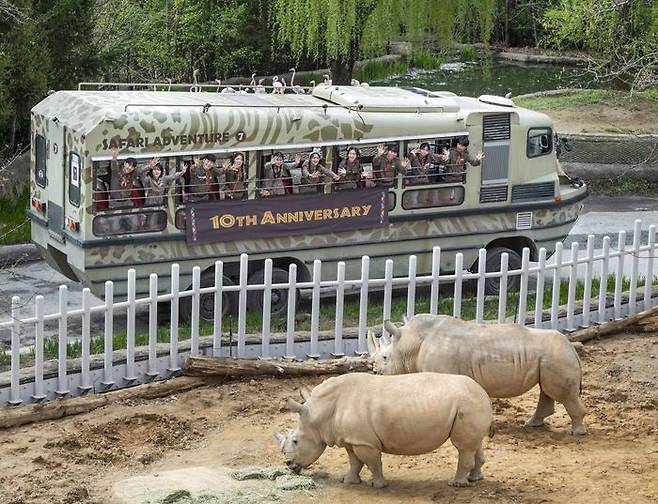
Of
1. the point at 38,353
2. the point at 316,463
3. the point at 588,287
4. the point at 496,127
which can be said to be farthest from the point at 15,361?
the point at 496,127

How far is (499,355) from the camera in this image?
12.3 meters

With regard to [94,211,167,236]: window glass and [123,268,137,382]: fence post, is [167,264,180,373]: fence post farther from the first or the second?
[94,211,167,236]: window glass

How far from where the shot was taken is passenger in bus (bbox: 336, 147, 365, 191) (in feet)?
54.3

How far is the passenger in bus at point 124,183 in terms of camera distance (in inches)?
601

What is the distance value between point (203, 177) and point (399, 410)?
580cm

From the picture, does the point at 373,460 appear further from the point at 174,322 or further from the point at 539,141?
the point at 539,141

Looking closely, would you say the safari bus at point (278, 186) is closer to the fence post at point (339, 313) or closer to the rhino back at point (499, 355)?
the fence post at point (339, 313)

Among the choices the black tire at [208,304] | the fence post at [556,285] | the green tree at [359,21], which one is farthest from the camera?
the green tree at [359,21]

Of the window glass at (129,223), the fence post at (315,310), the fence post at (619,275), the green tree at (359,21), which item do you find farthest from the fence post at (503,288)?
the green tree at (359,21)

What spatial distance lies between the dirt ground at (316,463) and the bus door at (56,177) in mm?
3677

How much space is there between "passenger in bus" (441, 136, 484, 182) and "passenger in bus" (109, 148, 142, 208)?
3998mm

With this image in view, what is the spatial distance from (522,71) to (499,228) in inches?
884

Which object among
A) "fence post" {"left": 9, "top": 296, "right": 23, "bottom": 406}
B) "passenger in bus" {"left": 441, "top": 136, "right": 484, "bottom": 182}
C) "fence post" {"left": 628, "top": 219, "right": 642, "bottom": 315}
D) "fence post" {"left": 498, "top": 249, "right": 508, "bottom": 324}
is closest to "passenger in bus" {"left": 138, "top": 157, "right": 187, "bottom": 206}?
"fence post" {"left": 9, "top": 296, "right": 23, "bottom": 406}

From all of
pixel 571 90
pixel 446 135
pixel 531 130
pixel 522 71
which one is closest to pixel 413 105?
pixel 446 135
